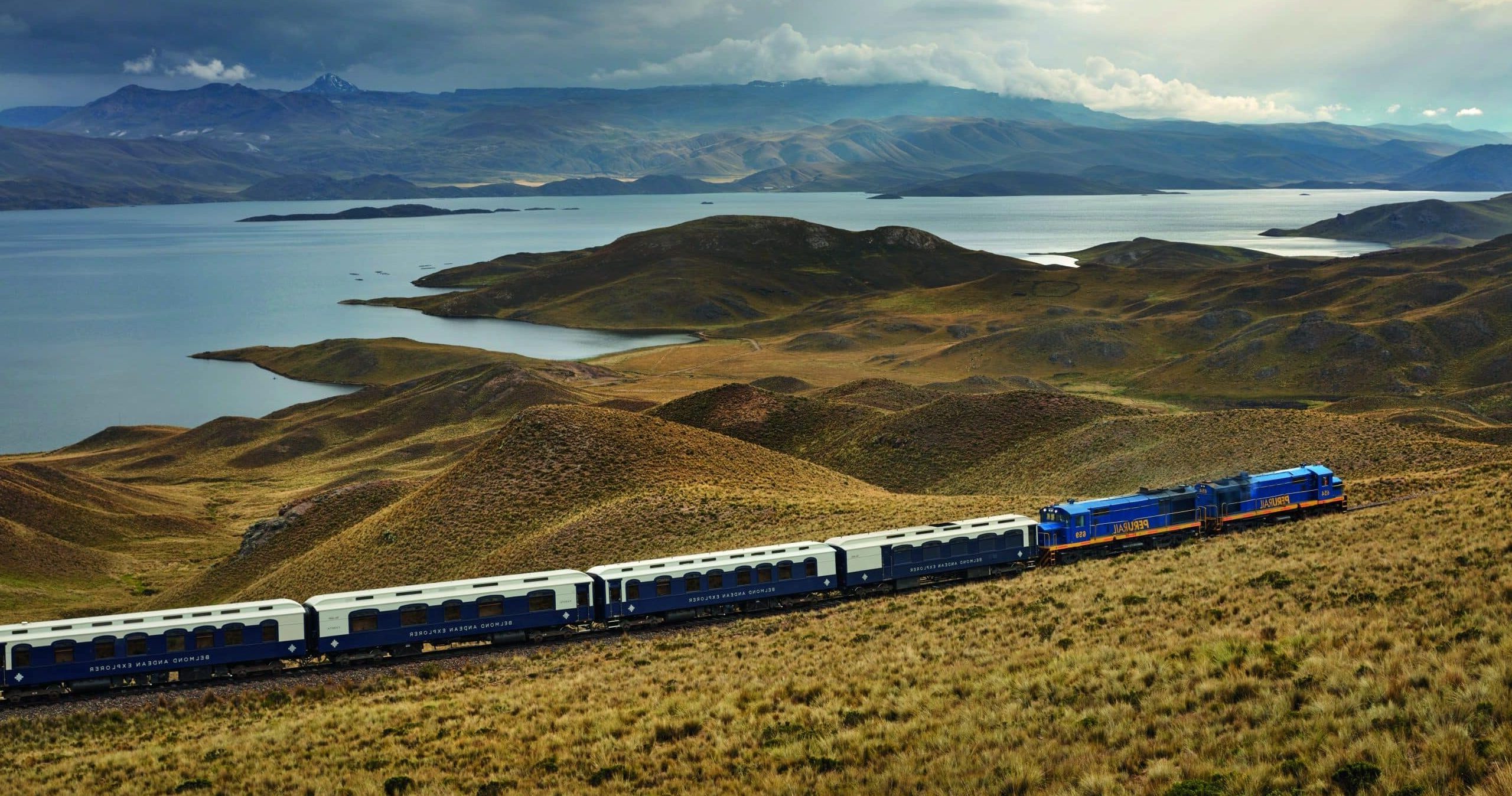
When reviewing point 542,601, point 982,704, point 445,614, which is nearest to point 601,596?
point 542,601

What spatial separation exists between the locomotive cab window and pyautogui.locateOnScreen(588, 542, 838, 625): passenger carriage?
13527 millimetres

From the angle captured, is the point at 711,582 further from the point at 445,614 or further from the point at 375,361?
the point at 375,361

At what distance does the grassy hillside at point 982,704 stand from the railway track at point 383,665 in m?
0.78

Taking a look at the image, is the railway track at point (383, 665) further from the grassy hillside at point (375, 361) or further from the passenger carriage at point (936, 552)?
the grassy hillside at point (375, 361)

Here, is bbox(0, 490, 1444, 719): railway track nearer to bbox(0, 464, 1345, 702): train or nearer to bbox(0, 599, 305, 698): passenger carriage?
bbox(0, 464, 1345, 702): train

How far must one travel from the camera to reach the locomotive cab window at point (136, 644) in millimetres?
31094

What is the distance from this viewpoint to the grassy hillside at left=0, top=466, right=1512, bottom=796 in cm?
1653

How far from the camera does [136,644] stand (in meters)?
31.2

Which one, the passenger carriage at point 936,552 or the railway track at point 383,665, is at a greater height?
the passenger carriage at point 936,552

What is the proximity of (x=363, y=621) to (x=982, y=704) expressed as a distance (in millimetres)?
20652

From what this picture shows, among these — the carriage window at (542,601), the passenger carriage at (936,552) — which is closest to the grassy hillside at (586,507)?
the passenger carriage at (936,552)

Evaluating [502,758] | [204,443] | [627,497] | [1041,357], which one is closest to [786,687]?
[502,758]

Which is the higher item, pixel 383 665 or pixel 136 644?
pixel 136 644

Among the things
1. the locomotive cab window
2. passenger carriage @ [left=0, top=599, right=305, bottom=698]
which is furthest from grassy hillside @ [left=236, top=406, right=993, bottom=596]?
the locomotive cab window
